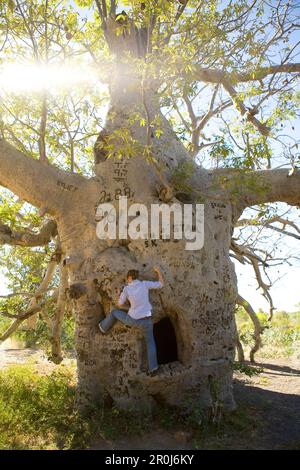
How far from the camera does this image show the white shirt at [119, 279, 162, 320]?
18.4 ft

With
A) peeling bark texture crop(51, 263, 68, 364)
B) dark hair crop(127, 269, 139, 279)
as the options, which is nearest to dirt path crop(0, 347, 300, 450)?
dark hair crop(127, 269, 139, 279)

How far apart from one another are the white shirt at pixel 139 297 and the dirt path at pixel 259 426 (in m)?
1.38

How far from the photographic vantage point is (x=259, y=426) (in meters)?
5.69

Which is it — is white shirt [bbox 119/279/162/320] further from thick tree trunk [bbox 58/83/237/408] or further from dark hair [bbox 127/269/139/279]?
thick tree trunk [bbox 58/83/237/408]

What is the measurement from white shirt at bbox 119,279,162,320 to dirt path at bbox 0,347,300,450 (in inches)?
54.2

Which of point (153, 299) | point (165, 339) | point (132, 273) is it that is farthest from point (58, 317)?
point (132, 273)

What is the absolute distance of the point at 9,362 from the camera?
11.0 m

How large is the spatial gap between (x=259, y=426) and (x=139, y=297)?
2.20 m

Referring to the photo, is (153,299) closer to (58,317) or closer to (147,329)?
(147,329)

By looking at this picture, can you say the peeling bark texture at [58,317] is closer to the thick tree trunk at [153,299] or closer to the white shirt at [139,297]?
the thick tree trunk at [153,299]

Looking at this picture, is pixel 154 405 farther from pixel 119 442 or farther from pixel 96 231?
pixel 96 231

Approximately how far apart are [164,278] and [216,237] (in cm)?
121
